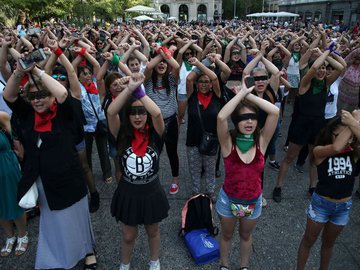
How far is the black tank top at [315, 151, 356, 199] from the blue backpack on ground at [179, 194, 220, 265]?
1.38 m

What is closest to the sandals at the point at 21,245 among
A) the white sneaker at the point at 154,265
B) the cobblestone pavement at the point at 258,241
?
the cobblestone pavement at the point at 258,241

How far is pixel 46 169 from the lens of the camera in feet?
8.54

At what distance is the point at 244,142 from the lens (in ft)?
8.75

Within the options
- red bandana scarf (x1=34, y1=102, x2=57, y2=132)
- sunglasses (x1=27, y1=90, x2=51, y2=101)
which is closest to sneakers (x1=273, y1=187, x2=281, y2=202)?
red bandana scarf (x1=34, y1=102, x2=57, y2=132)

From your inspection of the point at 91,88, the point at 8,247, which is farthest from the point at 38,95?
the point at 8,247

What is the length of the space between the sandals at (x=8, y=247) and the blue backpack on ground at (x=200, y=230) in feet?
6.62

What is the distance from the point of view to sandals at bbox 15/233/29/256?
3.31 metres

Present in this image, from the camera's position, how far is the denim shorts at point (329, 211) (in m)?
2.61

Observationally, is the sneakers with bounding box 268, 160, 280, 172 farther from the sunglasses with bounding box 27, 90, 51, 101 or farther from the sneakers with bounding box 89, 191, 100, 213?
the sunglasses with bounding box 27, 90, 51, 101

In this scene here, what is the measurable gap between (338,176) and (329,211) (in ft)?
1.10

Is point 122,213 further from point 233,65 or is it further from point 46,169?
point 233,65

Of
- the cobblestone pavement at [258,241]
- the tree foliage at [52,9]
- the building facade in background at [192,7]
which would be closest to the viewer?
the cobblestone pavement at [258,241]

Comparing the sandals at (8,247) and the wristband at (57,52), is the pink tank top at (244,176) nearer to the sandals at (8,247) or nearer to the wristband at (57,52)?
the wristband at (57,52)

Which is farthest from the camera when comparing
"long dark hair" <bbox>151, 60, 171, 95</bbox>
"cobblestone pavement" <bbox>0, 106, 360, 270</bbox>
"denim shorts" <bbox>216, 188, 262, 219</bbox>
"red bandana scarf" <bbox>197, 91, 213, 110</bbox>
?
"long dark hair" <bbox>151, 60, 171, 95</bbox>
